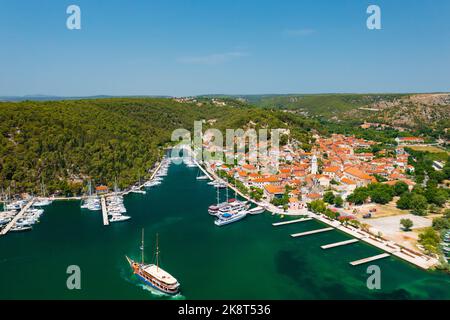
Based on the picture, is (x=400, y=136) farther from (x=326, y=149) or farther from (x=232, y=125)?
(x=232, y=125)

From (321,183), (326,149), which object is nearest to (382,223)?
(321,183)

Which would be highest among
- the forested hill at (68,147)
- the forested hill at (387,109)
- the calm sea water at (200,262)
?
the forested hill at (387,109)

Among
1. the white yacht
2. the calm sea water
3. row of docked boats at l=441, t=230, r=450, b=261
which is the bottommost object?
the calm sea water

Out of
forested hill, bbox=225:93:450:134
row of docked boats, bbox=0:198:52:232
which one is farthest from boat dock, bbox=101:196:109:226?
forested hill, bbox=225:93:450:134

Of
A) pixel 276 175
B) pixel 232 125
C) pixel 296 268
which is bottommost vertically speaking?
pixel 296 268

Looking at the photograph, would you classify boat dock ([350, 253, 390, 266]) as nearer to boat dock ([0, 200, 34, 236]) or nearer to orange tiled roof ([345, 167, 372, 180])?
orange tiled roof ([345, 167, 372, 180])

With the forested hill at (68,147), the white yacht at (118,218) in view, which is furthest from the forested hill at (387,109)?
the white yacht at (118,218)

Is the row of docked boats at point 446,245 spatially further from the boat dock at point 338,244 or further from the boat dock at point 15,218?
the boat dock at point 15,218

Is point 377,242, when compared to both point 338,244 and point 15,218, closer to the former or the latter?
point 338,244
